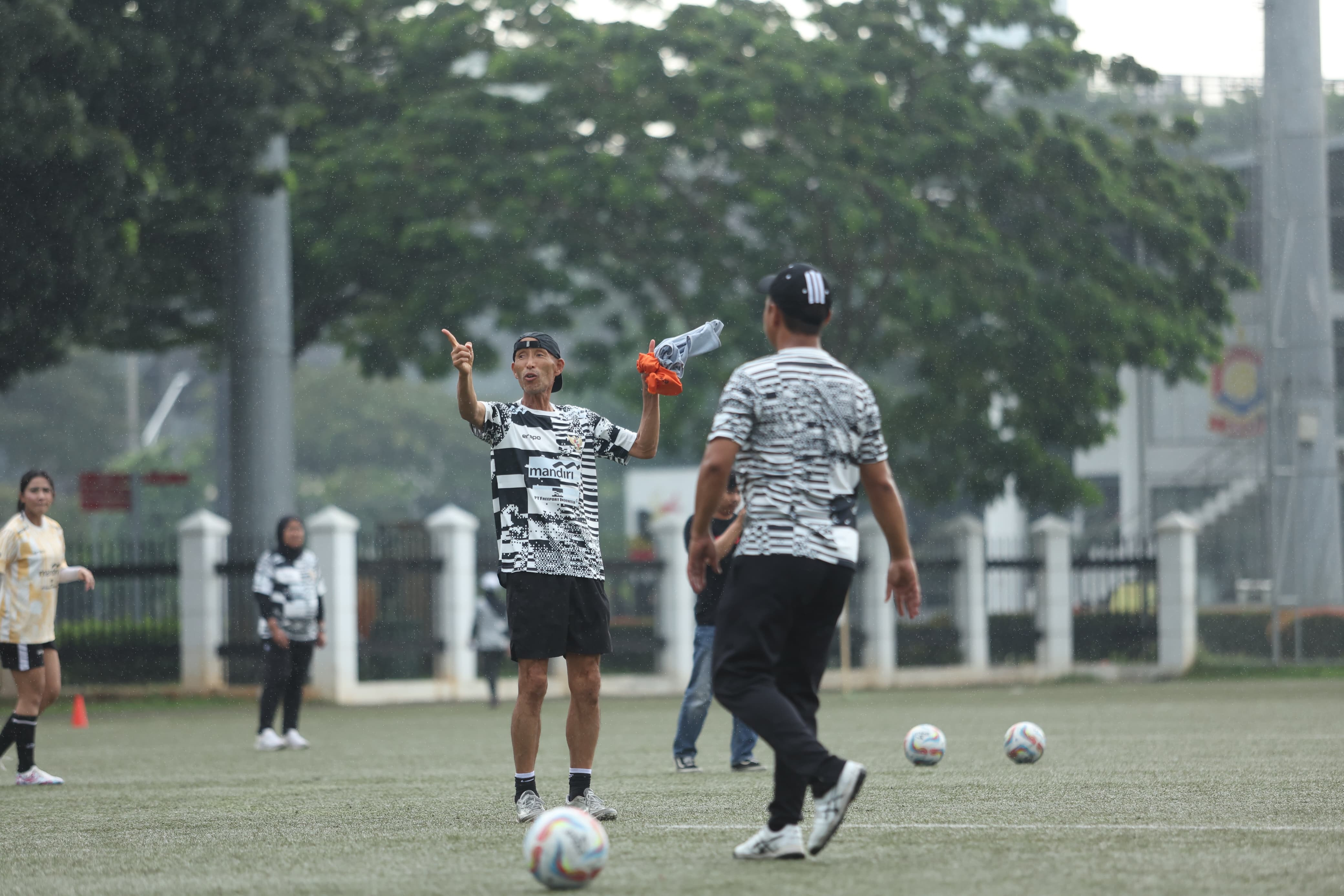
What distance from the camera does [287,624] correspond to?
14.4 metres

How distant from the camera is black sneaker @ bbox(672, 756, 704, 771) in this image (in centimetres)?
1104

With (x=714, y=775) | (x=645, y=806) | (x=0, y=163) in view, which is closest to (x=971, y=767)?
(x=714, y=775)

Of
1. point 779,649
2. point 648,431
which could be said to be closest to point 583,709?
point 648,431

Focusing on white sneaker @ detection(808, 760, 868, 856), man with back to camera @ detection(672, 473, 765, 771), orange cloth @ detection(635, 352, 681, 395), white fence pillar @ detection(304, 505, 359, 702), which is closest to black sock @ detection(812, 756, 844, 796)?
white sneaker @ detection(808, 760, 868, 856)

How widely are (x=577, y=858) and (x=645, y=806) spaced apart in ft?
10.1

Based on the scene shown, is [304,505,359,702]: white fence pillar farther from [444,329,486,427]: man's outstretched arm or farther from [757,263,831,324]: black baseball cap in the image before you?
[757,263,831,324]: black baseball cap

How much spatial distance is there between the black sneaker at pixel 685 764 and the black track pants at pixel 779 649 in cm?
482

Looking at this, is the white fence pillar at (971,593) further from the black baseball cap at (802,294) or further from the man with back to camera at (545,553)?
the black baseball cap at (802,294)

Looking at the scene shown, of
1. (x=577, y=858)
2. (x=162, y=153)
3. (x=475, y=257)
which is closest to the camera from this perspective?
(x=577, y=858)

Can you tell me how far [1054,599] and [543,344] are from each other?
1953 centimetres

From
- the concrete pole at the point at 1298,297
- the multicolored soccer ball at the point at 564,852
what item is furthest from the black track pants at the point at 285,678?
the concrete pole at the point at 1298,297

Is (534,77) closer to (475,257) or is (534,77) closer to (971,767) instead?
(475,257)

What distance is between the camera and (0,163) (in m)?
19.4

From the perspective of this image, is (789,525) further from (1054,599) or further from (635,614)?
(1054,599)
